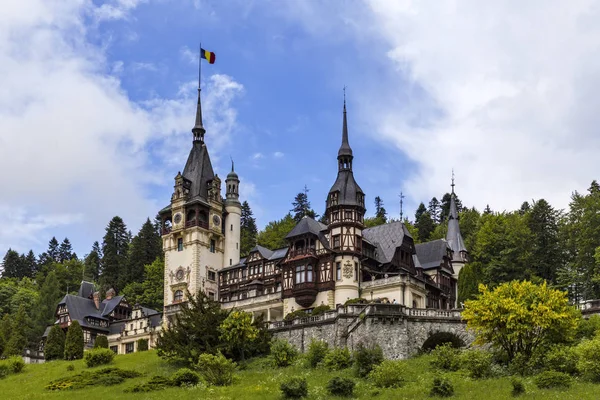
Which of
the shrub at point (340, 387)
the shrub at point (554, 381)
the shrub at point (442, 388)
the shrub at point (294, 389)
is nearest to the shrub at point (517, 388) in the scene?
the shrub at point (554, 381)

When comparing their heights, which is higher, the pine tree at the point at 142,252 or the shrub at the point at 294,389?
the pine tree at the point at 142,252

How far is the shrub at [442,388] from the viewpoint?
42688 mm

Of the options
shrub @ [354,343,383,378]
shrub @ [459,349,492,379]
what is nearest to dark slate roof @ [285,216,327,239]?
shrub @ [354,343,383,378]

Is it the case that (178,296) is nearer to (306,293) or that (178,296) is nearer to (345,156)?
(306,293)

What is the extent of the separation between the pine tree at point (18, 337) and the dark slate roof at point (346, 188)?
107 feet

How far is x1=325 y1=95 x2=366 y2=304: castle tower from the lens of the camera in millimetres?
70000

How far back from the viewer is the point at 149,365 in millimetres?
58625

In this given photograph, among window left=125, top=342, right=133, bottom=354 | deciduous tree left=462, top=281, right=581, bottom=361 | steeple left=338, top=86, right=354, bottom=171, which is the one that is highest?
steeple left=338, top=86, right=354, bottom=171

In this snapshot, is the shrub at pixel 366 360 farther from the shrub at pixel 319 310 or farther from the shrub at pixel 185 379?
the shrub at pixel 185 379

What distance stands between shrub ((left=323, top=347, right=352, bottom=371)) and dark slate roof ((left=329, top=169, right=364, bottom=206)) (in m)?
21.8

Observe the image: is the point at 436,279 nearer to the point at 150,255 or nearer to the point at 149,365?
the point at 149,365

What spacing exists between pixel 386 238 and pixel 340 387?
3197 centimetres

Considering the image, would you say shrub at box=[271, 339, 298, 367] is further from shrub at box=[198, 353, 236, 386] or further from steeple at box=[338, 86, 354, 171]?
steeple at box=[338, 86, 354, 171]

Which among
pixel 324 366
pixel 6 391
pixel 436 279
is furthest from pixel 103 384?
pixel 436 279
